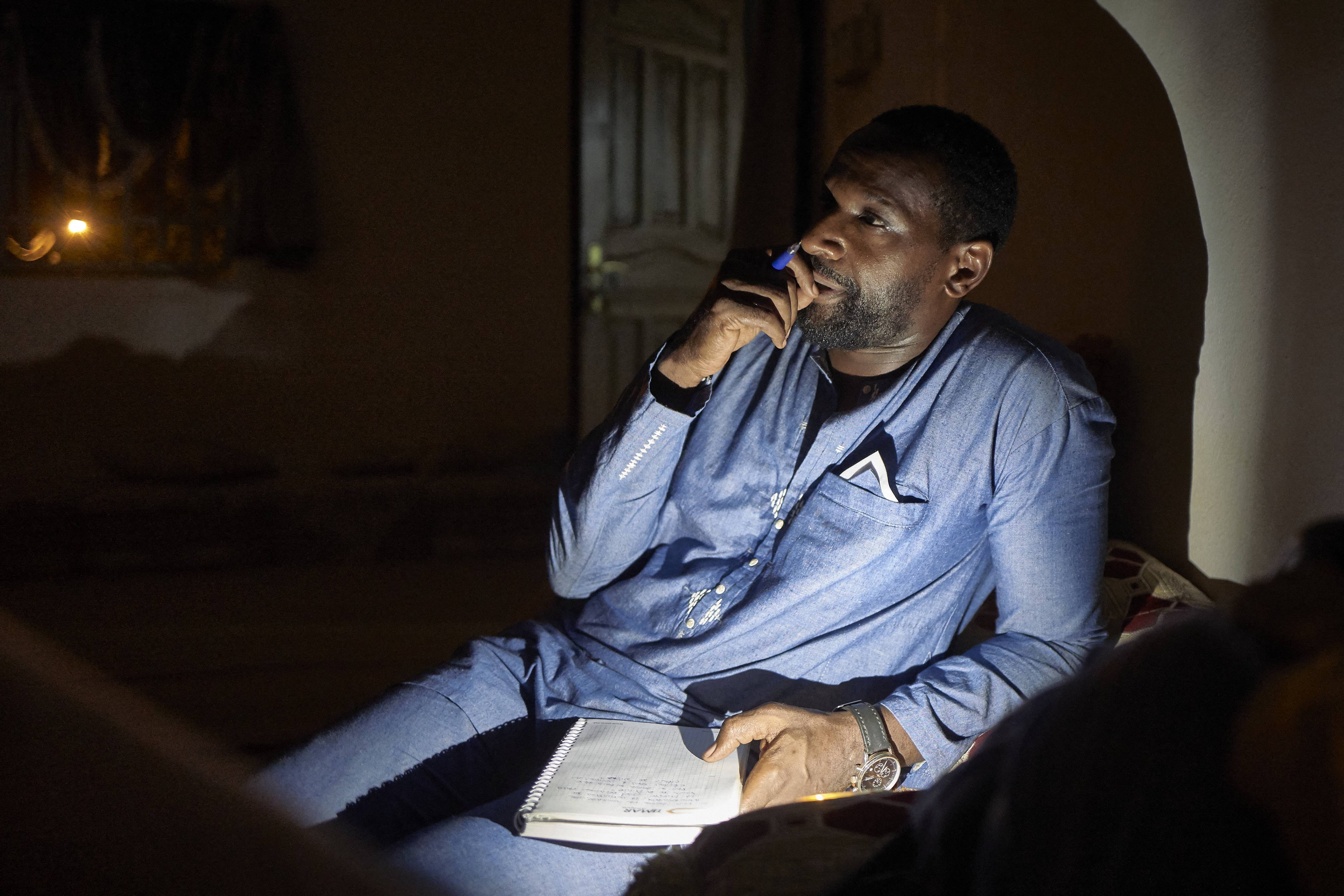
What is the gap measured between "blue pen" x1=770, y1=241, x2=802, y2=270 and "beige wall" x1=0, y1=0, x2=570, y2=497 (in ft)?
11.4

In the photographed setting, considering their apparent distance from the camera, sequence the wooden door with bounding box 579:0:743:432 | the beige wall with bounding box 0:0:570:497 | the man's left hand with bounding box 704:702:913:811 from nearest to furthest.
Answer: the man's left hand with bounding box 704:702:913:811
the beige wall with bounding box 0:0:570:497
the wooden door with bounding box 579:0:743:432

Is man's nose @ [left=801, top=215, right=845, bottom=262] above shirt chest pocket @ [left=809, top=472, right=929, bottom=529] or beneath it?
above

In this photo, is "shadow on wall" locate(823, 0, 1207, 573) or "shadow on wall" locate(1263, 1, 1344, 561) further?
"shadow on wall" locate(823, 0, 1207, 573)

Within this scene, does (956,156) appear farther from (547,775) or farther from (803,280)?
(547,775)

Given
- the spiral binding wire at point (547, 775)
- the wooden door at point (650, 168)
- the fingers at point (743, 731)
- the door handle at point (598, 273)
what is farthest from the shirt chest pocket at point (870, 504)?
the door handle at point (598, 273)

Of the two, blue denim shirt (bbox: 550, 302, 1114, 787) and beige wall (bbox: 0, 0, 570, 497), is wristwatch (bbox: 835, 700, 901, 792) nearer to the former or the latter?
blue denim shirt (bbox: 550, 302, 1114, 787)

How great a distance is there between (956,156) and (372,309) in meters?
3.80

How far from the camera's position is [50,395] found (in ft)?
13.8

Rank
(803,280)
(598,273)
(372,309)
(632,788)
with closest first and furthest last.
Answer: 1. (632,788)
2. (803,280)
3. (372,309)
4. (598,273)

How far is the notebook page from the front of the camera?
0.90m

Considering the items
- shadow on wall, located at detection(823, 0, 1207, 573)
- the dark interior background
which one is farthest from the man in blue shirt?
the dark interior background

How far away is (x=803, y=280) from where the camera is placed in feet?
4.33

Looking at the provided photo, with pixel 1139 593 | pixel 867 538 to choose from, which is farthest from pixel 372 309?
pixel 1139 593

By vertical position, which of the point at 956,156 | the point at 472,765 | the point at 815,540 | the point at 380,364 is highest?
the point at 956,156
